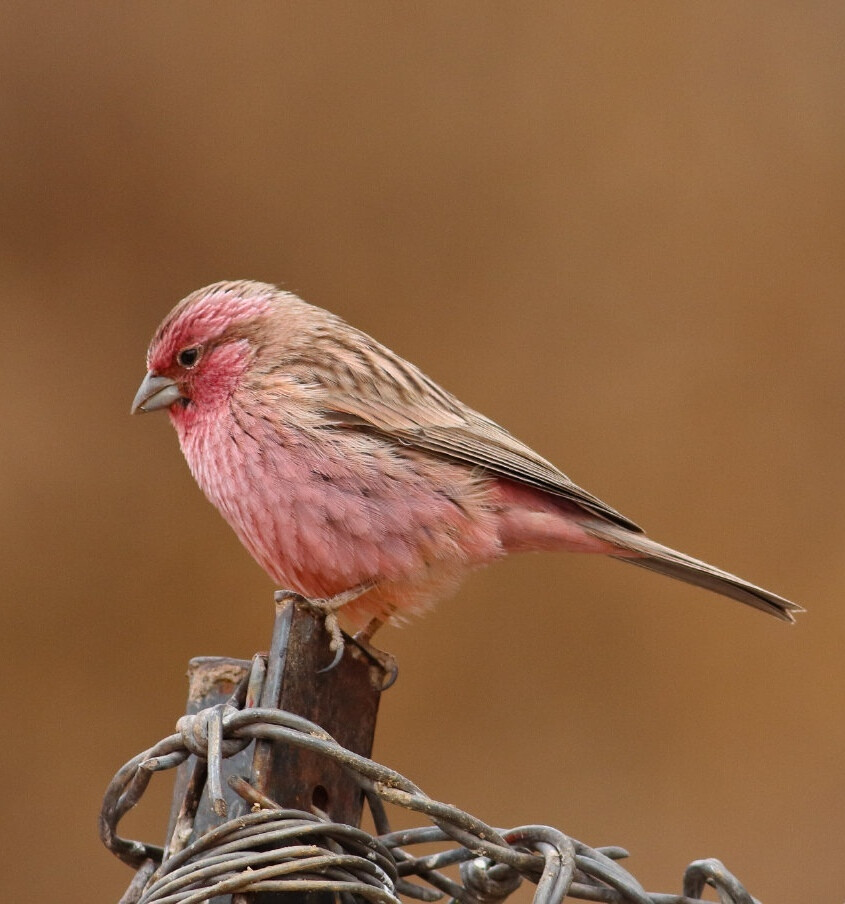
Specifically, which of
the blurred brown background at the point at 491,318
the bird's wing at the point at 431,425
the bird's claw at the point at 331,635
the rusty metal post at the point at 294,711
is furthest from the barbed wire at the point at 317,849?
the blurred brown background at the point at 491,318

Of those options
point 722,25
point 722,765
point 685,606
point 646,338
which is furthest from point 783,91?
point 722,765

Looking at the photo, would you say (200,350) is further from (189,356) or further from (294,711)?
(294,711)

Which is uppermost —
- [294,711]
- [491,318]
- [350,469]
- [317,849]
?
[491,318]

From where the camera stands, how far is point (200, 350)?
4.14 meters

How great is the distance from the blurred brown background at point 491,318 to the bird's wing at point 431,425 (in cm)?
180

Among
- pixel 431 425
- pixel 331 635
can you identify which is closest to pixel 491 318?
pixel 431 425

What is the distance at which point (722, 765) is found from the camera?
18.6ft

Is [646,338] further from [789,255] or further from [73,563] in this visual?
[73,563]

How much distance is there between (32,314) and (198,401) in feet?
6.87

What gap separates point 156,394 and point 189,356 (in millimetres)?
156

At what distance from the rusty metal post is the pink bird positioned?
1011mm


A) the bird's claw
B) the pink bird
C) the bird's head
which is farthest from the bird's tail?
the bird's claw

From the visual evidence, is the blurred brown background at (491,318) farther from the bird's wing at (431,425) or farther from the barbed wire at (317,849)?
the barbed wire at (317,849)

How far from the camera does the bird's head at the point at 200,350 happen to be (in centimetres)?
405
